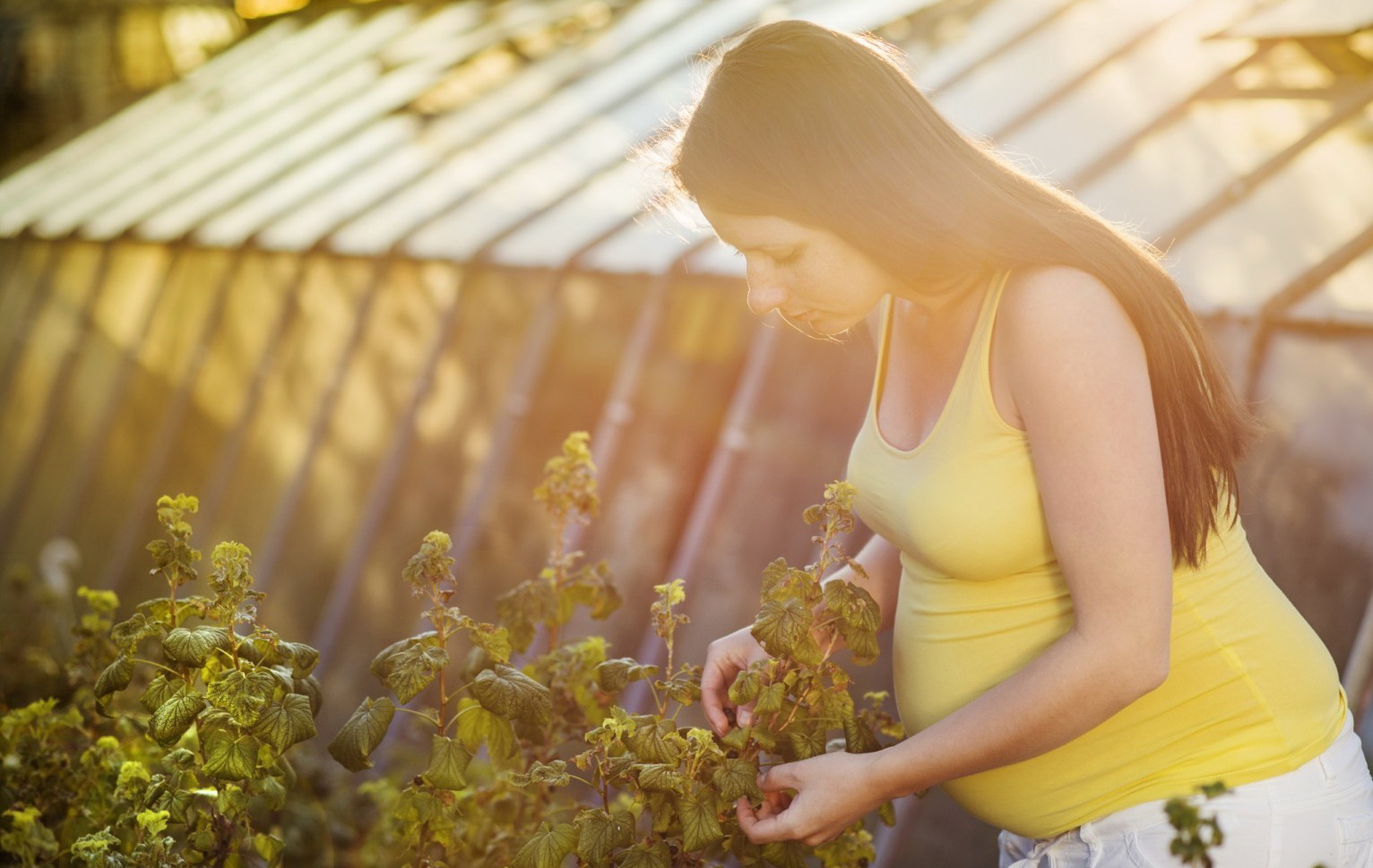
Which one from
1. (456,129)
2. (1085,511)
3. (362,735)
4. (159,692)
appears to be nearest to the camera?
(1085,511)

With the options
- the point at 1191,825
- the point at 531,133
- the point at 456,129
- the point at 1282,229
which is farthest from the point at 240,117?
the point at 1191,825

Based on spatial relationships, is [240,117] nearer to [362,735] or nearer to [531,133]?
[531,133]

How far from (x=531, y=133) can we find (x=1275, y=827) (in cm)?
641

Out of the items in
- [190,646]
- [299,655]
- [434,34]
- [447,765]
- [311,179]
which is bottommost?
[447,765]

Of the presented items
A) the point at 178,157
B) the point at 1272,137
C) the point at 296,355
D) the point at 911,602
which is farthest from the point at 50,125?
the point at 911,602

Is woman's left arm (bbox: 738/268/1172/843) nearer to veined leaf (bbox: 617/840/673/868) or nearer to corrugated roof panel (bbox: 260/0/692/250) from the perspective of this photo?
veined leaf (bbox: 617/840/673/868)

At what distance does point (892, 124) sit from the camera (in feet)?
6.17

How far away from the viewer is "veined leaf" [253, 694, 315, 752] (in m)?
2.05

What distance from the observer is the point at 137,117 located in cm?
1233

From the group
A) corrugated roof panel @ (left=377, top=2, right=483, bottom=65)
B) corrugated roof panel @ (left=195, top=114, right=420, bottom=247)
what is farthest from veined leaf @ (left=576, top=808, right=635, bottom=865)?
corrugated roof panel @ (left=377, top=2, right=483, bottom=65)

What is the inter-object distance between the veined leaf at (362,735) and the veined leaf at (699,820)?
46 cm

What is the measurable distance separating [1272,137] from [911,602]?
9.25 ft

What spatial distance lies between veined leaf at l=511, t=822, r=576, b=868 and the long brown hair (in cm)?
97

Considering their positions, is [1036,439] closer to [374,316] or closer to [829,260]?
[829,260]
